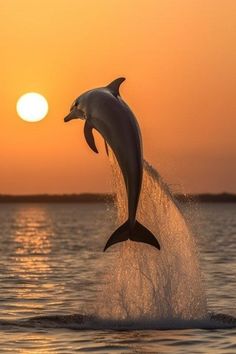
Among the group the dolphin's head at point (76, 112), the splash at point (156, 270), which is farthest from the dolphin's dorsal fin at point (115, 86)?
the splash at point (156, 270)

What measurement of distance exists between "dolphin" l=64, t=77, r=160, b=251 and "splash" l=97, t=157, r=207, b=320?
3619 mm

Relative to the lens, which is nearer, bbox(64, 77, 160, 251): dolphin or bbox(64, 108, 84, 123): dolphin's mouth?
bbox(64, 77, 160, 251): dolphin

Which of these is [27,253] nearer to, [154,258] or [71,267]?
[71,267]

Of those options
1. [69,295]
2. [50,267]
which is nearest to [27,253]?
[50,267]

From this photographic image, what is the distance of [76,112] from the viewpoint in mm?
24938

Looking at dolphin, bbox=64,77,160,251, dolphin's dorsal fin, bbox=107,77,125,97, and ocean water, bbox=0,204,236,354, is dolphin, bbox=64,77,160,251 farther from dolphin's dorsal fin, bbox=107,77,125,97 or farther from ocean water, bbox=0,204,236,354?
ocean water, bbox=0,204,236,354

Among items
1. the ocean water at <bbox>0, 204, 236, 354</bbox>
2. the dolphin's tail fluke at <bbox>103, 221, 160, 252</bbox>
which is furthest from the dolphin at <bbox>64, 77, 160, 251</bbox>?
the ocean water at <bbox>0, 204, 236, 354</bbox>

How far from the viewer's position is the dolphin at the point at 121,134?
914 inches

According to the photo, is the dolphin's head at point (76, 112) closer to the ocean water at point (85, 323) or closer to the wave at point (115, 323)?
the ocean water at point (85, 323)

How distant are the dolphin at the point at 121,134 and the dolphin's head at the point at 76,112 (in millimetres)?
156

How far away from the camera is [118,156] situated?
23.4 metres

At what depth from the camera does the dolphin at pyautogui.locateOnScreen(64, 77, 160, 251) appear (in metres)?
23.2

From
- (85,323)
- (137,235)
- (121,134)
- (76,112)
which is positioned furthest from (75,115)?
(85,323)

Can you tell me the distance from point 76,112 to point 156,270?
6.22 metres
